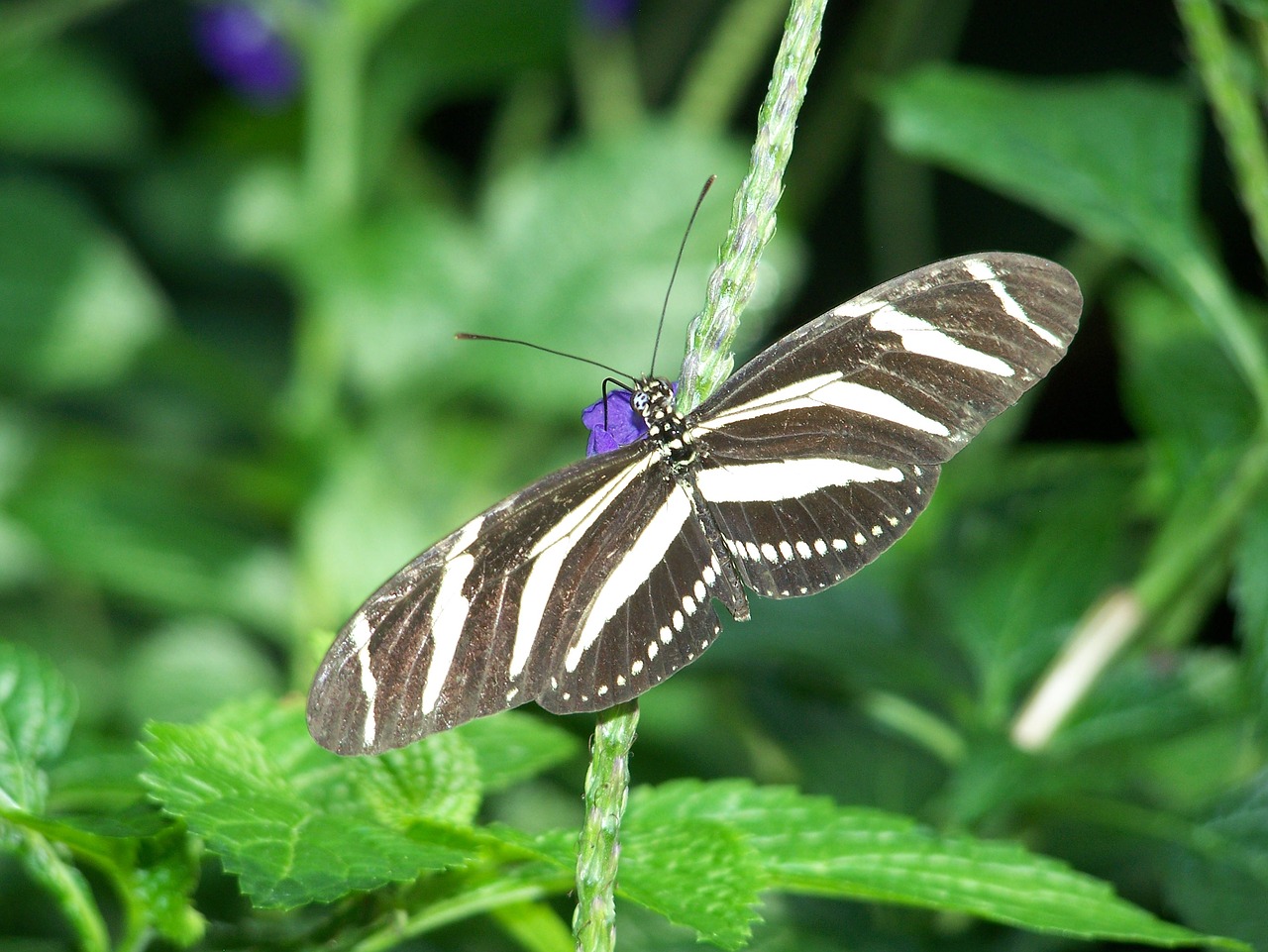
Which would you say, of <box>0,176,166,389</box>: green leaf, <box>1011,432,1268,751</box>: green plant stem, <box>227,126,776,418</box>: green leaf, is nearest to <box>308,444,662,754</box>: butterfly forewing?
<box>1011,432,1268,751</box>: green plant stem

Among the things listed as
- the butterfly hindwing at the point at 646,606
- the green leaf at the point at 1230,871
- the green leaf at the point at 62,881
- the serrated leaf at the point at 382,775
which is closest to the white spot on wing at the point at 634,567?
the butterfly hindwing at the point at 646,606

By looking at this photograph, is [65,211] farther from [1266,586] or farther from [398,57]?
[1266,586]

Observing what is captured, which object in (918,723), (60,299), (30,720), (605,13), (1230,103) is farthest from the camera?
(605,13)

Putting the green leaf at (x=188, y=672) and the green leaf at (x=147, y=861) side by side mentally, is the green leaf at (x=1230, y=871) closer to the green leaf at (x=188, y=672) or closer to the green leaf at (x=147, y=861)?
the green leaf at (x=147, y=861)

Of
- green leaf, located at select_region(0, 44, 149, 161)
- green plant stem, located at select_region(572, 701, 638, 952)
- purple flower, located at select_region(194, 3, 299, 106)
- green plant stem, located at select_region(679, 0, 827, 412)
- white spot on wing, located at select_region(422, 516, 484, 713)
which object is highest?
purple flower, located at select_region(194, 3, 299, 106)

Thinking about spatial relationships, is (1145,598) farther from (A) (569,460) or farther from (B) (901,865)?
(A) (569,460)

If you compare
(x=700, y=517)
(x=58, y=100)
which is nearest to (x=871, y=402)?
(x=700, y=517)

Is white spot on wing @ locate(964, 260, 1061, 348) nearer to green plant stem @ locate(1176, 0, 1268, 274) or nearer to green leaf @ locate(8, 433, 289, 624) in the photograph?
green plant stem @ locate(1176, 0, 1268, 274)

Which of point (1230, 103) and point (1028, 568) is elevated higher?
point (1230, 103)
